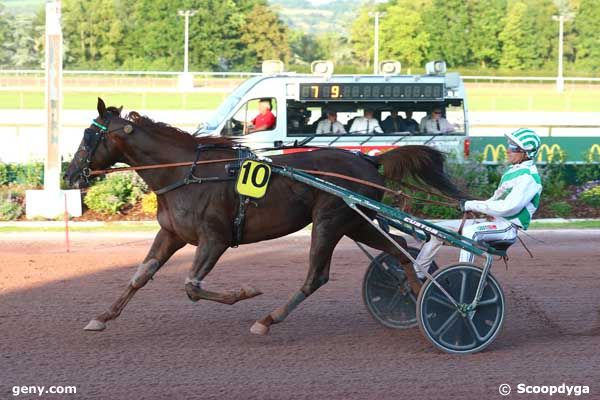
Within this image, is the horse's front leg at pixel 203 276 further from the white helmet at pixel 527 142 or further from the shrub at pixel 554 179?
the shrub at pixel 554 179

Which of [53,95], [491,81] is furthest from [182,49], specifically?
[53,95]

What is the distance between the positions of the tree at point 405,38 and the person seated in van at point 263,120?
43.5m

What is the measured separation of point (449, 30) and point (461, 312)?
184ft

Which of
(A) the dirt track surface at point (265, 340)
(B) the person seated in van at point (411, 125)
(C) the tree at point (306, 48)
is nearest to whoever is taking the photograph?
(A) the dirt track surface at point (265, 340)

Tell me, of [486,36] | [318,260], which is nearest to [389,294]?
[318,260]

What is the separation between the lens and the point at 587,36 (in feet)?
198

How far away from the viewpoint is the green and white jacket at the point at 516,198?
6.32 m

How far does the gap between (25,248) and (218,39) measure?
4742 cm

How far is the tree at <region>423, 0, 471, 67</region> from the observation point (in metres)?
59.2

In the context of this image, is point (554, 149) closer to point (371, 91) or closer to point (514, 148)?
point (371, 91)

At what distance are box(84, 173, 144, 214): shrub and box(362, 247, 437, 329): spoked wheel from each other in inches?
291

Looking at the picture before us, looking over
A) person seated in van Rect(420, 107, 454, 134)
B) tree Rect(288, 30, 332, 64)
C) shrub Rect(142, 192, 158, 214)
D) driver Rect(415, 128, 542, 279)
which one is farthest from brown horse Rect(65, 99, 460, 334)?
tree Rect(288, 30, 332, 64)

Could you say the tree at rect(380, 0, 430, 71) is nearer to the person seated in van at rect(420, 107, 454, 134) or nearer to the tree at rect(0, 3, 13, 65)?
the tree at rect(0, 3, 13, 65)

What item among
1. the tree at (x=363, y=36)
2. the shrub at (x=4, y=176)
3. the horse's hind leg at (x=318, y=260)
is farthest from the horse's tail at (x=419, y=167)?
the tree at (x=363, y=36)
